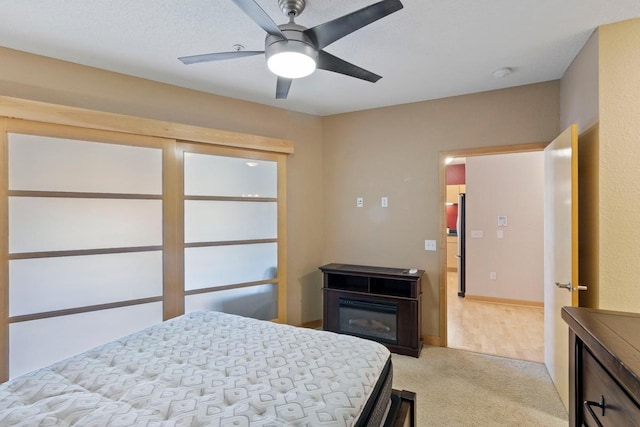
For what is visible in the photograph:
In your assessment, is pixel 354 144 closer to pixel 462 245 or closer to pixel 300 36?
pixel 300 36

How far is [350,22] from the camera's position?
1538 millimetres

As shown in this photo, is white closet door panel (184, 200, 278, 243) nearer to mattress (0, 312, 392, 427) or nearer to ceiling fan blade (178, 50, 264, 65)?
mattress (0, 312, 392, 427)

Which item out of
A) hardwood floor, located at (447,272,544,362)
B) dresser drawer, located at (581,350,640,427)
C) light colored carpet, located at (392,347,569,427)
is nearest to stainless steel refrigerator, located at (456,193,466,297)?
hardwood floor, located at (447,272,544,362)

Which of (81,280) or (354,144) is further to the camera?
(354,144)

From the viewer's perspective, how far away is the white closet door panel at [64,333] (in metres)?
2.39

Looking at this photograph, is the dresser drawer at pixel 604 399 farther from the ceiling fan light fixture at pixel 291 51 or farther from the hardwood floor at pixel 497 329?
the hardwood floor at pixel 497 329

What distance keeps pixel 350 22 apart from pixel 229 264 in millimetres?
2662

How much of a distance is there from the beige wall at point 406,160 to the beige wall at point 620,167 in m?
1.06

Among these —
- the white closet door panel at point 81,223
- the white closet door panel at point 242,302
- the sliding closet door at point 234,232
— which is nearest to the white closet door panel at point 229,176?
the sliding closet door at point 234,232

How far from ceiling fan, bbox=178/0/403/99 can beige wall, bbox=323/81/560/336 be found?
1.91 meters

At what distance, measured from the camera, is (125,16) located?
2.03 metres

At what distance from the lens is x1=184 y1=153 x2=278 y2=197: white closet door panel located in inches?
127

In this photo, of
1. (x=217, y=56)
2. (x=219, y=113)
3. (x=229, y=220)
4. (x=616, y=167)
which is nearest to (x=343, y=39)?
(x=217, y=56)

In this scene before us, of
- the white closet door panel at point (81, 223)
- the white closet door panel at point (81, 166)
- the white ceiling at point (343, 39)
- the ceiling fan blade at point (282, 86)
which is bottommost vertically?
the white closet door panel at point (81, 223)
